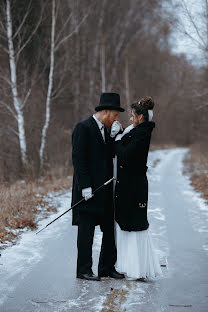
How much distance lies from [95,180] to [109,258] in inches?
Answer: 37.1

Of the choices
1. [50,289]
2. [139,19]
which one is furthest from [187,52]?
[139,19]

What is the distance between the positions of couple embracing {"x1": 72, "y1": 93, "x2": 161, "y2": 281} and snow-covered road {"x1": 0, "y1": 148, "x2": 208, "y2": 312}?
245mm

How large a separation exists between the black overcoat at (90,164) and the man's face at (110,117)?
0.45ft

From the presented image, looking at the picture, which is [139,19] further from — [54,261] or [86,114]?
[54,261]

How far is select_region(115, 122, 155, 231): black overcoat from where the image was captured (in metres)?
5.45

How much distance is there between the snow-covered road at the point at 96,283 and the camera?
472 centimetres

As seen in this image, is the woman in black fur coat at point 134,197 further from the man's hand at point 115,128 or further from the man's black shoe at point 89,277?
the man's black shoe at point 89,277

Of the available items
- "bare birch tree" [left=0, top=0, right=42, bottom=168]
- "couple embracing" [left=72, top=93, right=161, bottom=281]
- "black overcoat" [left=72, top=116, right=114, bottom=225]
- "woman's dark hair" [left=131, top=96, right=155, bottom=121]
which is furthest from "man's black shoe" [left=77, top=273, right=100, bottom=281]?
"bare birch tree" [left=0, top=0, right=42, bottom=168]

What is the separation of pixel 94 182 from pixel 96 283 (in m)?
1.13

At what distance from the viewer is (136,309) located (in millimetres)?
4566

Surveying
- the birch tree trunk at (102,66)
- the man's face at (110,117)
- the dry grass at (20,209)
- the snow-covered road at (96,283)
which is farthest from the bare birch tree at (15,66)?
the man's face at (110,117)

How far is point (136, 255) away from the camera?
5418 millimetres

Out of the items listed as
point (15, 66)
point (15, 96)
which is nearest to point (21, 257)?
point (15, 96)

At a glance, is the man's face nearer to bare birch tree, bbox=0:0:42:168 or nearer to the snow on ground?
the snow on ground
